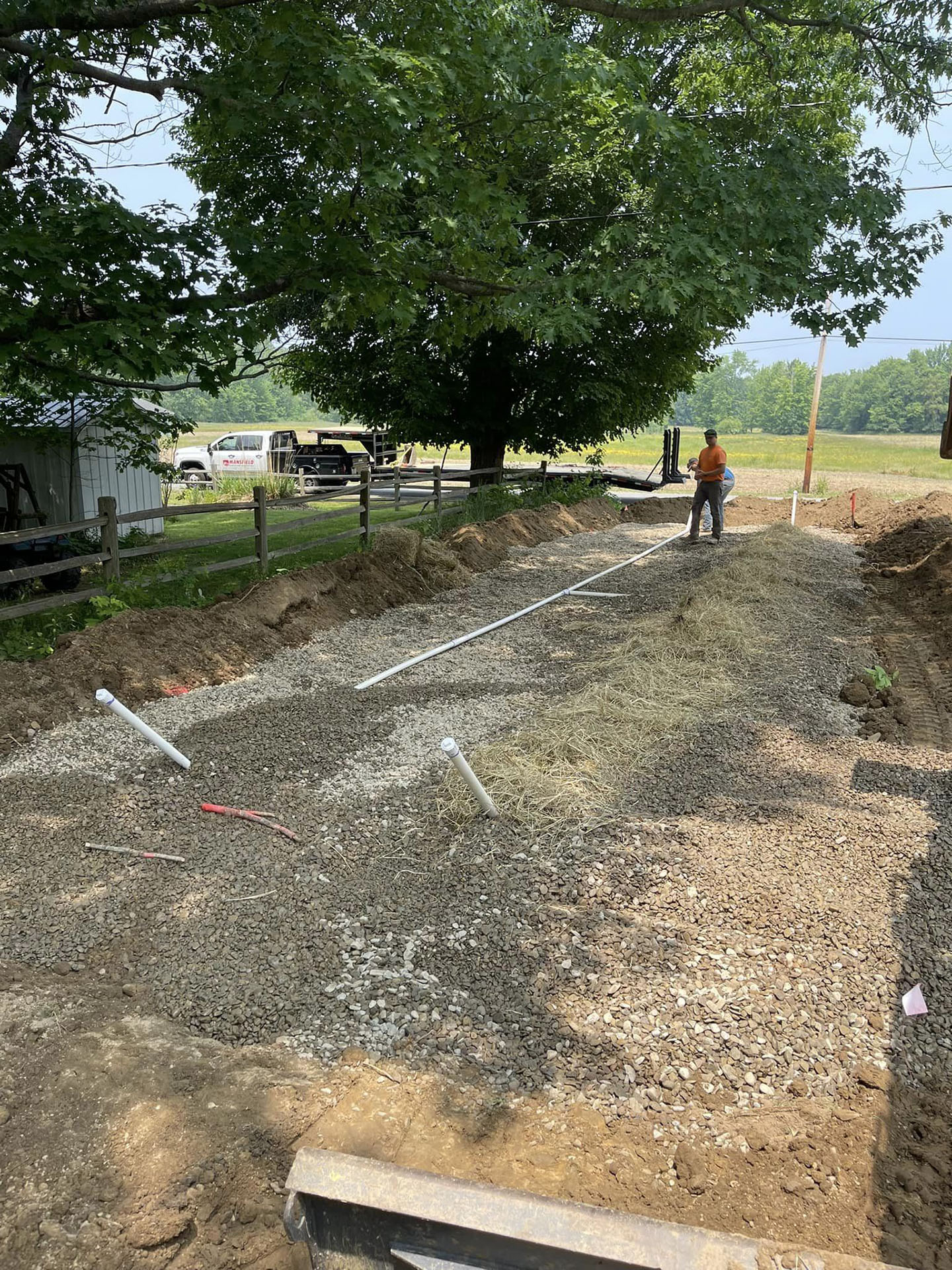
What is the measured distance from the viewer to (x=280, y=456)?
26984 mm

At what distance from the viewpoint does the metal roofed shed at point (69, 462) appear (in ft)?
42.8

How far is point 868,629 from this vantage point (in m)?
9.65

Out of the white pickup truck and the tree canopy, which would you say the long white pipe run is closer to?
the tree canopy

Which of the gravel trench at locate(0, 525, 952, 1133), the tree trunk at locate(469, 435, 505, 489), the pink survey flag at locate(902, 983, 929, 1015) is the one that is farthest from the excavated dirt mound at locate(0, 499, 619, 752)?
the tree trunk at locate(469, 435, 505, 489)

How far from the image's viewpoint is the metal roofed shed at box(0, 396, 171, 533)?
42.8ft

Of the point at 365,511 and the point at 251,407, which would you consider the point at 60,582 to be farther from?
the point at 251,407

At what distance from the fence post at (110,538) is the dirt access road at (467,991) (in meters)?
2.76

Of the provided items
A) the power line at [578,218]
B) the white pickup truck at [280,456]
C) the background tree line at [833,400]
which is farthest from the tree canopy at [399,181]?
the background tree line at [833,400]

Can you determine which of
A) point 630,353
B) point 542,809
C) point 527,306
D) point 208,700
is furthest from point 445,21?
point 630,353

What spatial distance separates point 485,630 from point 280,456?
19.6 meters

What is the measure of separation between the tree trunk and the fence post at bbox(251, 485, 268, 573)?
837 cm

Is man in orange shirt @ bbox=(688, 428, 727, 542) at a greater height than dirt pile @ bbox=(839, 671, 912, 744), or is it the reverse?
man in orange shirt @ bbox=(688, 428, 727, 542)

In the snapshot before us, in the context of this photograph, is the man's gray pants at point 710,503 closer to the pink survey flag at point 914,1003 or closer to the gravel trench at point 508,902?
the gravel trench at point 508,902

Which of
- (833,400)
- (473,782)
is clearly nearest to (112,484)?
(473,782)
